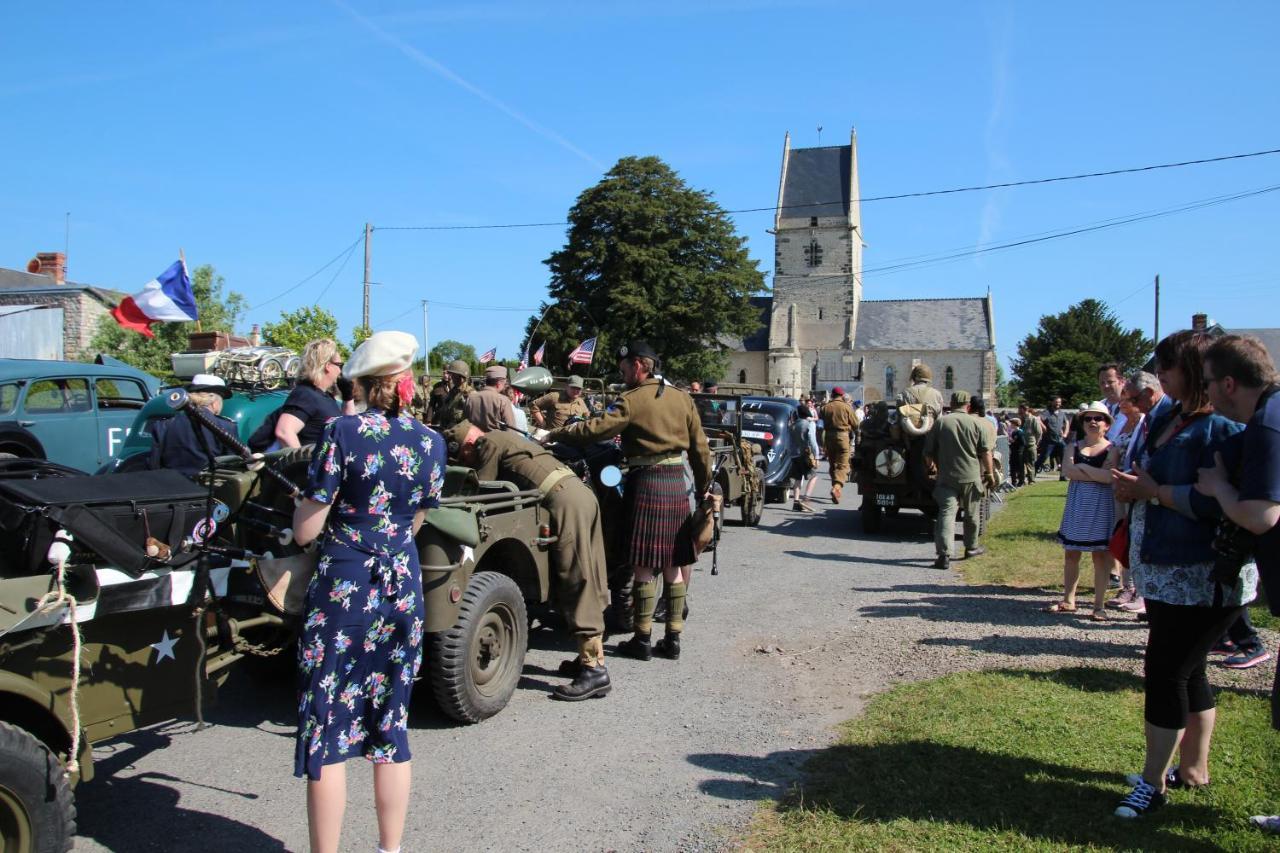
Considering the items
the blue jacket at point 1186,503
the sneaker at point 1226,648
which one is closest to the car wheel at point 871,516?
the sneaker at point 1226,648

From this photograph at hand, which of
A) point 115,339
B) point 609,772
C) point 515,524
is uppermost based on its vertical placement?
point 115,339

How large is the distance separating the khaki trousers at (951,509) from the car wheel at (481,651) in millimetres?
6203

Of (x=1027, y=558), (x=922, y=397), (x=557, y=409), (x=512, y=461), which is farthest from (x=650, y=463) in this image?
(x=922, y=397)

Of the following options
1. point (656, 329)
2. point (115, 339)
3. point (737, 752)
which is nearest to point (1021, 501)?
point (737, 752)

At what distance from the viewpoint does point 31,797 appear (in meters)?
2.84

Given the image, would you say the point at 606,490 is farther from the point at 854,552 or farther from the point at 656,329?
the point at 656,329

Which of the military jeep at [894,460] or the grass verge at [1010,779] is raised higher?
the military jeep at [894,460]

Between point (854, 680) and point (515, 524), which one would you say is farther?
point (854, 680)

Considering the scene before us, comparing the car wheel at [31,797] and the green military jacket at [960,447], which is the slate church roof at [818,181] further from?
the car wheel at [31,797]

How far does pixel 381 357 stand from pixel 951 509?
830 cm

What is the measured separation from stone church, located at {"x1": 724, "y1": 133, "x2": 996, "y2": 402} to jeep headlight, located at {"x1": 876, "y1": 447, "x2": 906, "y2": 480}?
72477 mm

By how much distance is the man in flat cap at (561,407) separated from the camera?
11.3 m

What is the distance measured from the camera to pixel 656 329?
176ft

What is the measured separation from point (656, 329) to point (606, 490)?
47.5m
